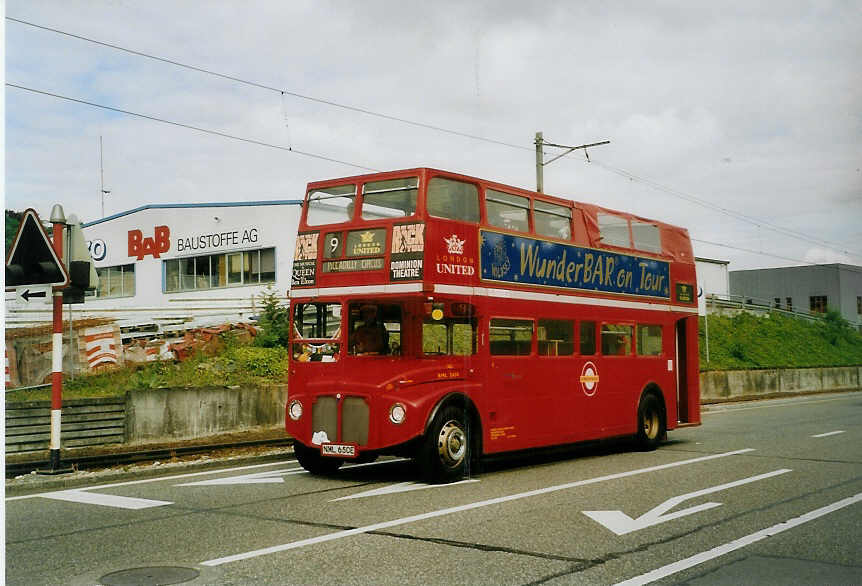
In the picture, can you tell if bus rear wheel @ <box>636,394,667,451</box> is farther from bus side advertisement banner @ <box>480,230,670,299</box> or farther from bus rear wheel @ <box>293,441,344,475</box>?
bus rear wheel @ <box>293,441,344,475</box>

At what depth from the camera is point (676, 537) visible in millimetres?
8141

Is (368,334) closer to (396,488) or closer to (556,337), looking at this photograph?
(396,488)

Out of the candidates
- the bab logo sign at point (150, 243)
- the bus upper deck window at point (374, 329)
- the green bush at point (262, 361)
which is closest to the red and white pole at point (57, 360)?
the bus upper deck window at point (374, 329)

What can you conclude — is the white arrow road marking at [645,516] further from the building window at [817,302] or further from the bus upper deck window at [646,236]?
the building window at [817,302]

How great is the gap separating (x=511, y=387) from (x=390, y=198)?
3.32 m

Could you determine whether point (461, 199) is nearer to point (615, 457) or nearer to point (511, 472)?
point (511, 472)

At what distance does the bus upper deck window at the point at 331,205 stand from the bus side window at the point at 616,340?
536 centimetres

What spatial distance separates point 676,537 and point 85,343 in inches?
835

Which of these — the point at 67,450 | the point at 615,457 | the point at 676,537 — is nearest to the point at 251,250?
the point at 67,450

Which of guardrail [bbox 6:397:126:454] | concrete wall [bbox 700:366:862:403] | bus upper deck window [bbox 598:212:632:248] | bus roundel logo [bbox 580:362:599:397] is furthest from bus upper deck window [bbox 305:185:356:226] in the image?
concrete wall [bbox 700:366:862:403]

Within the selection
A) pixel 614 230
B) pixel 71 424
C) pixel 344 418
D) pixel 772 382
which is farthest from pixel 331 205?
pixel 772 382

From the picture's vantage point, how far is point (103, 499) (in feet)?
35.1

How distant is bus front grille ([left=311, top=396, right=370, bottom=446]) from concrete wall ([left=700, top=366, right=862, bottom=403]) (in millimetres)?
25550

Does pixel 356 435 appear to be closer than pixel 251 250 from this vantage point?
Yes
